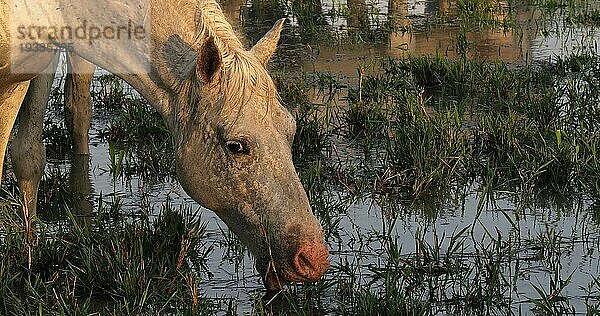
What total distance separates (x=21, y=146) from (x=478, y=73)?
3.66 m

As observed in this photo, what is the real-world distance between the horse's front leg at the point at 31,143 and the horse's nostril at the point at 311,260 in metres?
2.09

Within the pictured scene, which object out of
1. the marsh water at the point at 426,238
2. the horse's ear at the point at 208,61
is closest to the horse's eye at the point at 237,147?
the horse's ear at the point at 208,61

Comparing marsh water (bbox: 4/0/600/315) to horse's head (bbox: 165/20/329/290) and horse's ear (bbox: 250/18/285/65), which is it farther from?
horse's ear (bbox: 250/18/285/65)

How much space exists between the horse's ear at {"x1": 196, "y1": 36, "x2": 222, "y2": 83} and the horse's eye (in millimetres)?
236

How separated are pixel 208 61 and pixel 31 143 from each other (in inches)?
84.4

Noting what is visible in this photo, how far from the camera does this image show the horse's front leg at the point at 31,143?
18.2 ft

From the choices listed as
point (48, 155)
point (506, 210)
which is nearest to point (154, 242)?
point (506, 210)

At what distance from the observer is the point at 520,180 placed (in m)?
5.70

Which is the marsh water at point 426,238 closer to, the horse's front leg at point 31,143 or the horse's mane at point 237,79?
the horse's front leg at point 31,143

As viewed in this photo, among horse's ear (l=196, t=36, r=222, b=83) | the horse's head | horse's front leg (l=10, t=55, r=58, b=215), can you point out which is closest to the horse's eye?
the horse's head

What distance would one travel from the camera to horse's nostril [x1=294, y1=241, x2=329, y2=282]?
384 centimetres

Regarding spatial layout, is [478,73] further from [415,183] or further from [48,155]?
[48,155]

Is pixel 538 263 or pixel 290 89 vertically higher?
pixel 290 89

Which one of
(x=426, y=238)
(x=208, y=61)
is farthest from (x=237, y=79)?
(x=426, y=238)
